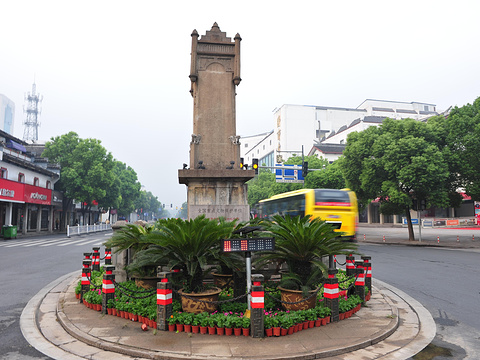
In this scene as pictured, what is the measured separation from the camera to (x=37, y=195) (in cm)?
3878

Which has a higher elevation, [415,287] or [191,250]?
[191,250]

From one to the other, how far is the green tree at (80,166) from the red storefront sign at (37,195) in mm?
2456

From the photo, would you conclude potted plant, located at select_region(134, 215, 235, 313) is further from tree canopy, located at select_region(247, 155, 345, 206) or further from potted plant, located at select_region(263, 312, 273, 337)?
tree canopy, located at select_region(247, 155, 345, 206)

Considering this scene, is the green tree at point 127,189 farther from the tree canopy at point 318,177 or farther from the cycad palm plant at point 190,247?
the cycad palm plant at point 190,247

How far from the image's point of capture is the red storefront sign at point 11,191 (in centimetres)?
3199

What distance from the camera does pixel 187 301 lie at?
22.2 feet

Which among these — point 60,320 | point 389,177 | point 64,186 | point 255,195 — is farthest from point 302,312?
point 255,195

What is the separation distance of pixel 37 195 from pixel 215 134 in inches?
1320

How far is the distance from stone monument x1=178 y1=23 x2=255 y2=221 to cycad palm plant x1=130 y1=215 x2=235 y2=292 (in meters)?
4.82

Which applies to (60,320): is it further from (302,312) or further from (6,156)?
(6,156)

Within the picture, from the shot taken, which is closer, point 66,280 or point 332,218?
point 66,280

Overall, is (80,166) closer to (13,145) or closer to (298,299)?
(13,145)

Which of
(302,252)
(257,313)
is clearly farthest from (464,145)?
(257,313)

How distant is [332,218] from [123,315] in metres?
15.7
